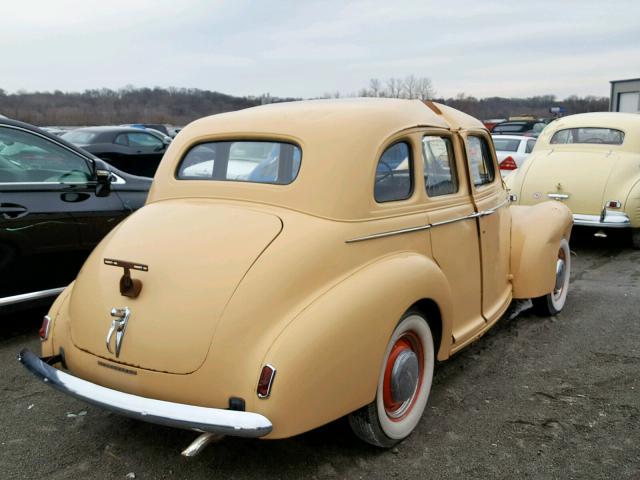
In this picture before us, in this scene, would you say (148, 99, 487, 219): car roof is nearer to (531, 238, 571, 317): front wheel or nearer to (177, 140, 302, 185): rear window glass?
(177, 140, 302, 185): rear window glass

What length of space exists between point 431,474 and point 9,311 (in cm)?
330

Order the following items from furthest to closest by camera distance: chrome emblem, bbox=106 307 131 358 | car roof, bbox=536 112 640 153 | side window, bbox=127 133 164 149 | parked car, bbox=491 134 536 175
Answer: side window, bbox=127 133 164 149 → parked car, bbox=491 134 536 175 → car roof, bbox=536 112 640 153 → chrome emblem, bbox=106 307 131 358

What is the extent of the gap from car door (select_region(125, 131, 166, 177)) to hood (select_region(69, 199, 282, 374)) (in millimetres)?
10177

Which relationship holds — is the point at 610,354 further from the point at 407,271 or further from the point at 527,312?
the point at 407,271

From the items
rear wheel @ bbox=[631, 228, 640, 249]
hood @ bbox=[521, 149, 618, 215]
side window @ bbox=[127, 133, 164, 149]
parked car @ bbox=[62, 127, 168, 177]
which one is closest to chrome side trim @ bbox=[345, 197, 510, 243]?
hood @ bbox=[521, 149, 618, 215]

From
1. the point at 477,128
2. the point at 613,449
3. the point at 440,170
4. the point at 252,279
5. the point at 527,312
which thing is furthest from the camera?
the point at 527,312

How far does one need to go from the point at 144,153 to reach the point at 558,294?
1011cm

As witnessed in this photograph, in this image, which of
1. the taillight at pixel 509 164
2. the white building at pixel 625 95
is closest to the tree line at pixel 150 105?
the white building at pixel 625 95

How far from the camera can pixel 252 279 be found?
2.65m

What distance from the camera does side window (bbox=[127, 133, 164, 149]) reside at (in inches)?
524

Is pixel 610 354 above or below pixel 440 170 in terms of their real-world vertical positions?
below

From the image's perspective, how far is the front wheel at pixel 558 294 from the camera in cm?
506

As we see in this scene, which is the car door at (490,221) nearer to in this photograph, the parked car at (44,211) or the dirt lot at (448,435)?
the dirt lot at (448,435)

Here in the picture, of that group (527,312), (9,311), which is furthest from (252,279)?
(527,312)
